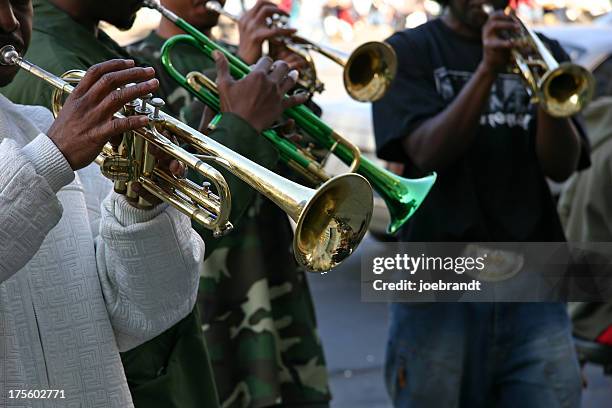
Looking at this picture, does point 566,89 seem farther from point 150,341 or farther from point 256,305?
point 150,341

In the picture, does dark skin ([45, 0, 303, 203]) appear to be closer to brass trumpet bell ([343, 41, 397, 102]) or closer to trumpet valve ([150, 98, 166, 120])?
trumpet valve ([150, 98, 166, 120])

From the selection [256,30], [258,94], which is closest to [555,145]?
[256,30]

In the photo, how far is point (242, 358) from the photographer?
3336 mm

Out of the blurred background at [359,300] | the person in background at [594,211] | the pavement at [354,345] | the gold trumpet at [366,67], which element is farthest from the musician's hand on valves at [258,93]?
the pavement at [354,345]

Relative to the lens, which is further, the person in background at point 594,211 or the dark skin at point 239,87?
the person in background at point 594,211

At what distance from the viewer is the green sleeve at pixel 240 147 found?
269cm

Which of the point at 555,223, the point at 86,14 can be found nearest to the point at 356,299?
the point at 555,223

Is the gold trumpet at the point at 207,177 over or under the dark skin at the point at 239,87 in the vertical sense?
under

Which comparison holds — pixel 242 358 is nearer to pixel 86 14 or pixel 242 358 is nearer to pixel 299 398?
pixel 299 398

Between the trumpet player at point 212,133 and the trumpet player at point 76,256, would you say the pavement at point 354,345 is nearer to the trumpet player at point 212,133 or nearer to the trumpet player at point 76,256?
the trumpet player at point 212,133

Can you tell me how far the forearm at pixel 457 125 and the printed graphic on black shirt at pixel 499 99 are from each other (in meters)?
0.12

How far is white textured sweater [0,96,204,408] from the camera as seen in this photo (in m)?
2.10

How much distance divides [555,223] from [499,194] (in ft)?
0.68

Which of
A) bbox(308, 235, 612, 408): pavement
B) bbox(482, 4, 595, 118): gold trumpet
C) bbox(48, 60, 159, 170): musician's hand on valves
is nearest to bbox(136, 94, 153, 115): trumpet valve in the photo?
bbox(48, 60, 159, 170): musician's hand on valves
